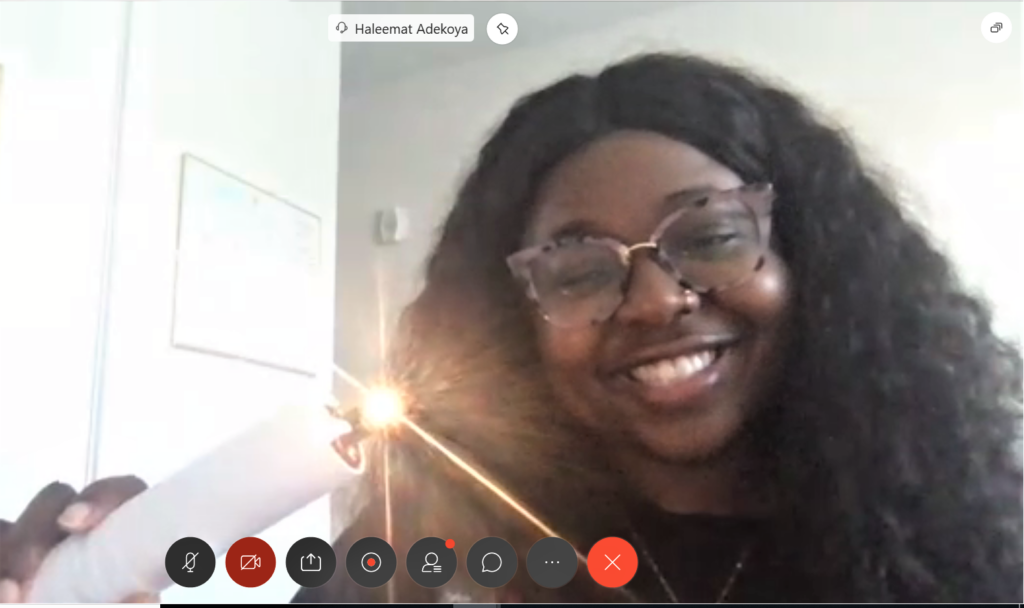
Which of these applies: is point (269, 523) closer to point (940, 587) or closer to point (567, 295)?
point (567, 295)

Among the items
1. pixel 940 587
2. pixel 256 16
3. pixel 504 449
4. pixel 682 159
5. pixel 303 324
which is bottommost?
pixel 940 587

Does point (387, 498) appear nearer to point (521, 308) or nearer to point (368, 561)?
point (368, 561)

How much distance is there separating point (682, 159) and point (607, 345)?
0.16 m

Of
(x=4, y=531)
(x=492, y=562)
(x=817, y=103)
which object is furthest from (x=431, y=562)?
(x=817, y=103)

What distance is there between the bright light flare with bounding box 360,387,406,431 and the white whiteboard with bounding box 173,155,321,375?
0.06m

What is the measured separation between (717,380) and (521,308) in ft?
0.54

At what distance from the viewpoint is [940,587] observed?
59 cm

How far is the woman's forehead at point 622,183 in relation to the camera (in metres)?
0.64

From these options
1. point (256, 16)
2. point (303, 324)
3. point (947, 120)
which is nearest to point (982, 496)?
point (947, 120)

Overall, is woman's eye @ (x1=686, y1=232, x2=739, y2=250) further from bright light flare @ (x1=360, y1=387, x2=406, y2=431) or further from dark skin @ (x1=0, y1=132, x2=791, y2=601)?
bright light flare @ (x1=360, y1=387, x2=406, y2=431)

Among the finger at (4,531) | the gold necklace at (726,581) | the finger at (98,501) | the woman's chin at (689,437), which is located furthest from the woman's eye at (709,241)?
the finger at (4,531)

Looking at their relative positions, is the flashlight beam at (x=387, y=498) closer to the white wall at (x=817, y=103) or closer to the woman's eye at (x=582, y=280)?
the white wall at (x=817, y=103)

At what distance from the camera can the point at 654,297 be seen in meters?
0.63

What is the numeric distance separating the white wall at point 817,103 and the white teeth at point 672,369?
0.21 m
